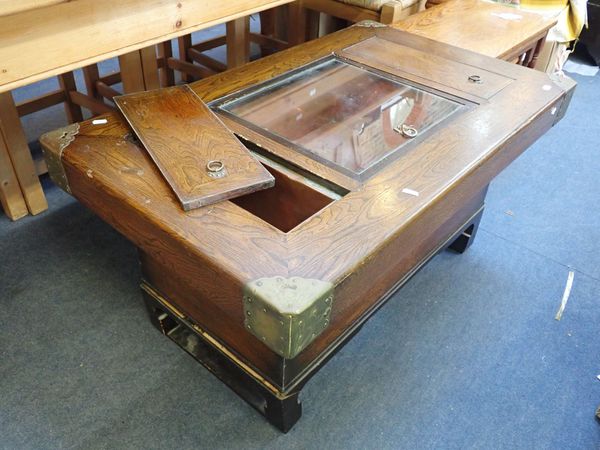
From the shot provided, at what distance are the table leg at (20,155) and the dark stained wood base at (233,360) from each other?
77cm

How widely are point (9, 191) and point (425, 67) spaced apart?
1538mm

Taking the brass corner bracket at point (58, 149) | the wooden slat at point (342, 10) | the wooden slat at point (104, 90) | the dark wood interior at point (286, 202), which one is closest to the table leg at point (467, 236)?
the dark wood interior at point (286, 202)

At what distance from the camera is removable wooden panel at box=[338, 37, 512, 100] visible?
1558 mm

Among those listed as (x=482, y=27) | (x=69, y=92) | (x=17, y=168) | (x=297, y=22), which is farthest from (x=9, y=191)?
(x=482, y=27)

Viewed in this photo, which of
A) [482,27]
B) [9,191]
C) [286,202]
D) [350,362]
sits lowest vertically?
[350,362]

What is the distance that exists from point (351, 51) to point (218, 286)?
44.2 inches

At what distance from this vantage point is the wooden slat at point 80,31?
1.20m

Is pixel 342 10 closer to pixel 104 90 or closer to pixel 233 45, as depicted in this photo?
pixel 233 45

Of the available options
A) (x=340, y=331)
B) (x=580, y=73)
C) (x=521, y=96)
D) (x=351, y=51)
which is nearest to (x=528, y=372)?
(x=340, y=331)

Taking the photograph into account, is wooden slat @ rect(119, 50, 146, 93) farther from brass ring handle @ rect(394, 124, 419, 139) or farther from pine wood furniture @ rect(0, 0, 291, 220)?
brass ring handle @ rect(394, 124, 419, 139)

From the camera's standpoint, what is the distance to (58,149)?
118cm

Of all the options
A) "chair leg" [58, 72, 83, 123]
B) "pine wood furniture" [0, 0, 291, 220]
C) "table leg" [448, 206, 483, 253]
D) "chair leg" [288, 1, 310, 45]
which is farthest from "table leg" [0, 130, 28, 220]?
"table leg" [448, 206, 483, 253]

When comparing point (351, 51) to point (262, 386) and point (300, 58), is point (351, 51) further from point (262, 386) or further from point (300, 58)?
point (262, 386)

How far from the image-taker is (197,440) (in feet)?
4.16
